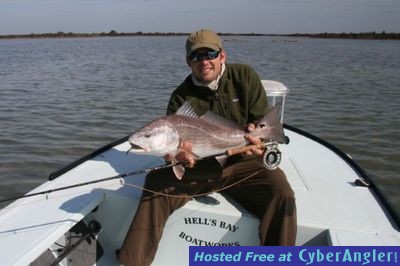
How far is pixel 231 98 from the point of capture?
12.7 ft

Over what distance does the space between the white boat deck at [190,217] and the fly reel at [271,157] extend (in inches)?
15.9

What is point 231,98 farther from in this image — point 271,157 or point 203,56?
point 271,157

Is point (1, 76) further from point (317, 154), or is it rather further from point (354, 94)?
point (317, 154)

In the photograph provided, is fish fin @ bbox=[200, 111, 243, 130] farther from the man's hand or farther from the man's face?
the man's face

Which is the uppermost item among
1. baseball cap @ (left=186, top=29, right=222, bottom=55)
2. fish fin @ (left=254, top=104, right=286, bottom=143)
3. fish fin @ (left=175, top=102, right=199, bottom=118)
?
baseball cap @ (left=186, top=29, right=222, bottom=55)

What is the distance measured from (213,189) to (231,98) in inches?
34.2

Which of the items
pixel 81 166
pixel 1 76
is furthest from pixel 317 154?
pixel 1 76

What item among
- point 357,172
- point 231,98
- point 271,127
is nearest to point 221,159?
point 271,127

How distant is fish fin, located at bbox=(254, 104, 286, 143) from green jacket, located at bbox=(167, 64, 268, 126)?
1.31 ft

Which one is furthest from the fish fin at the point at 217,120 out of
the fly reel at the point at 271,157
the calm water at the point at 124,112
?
the calm water at the point at 124,112

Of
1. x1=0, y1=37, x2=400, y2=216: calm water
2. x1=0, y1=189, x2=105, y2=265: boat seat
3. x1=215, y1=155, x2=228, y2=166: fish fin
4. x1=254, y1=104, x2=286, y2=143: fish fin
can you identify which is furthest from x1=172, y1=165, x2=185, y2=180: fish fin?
x1=0, y1=37, x2=400, y2=216: calm water

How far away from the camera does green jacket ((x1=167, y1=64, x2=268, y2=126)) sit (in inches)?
152

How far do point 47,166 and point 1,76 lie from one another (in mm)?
14408

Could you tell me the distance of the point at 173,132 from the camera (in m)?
3.16
